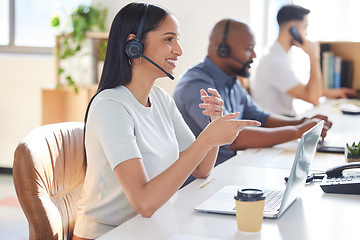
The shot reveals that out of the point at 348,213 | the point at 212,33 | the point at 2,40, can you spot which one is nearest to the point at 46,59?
the point at 2,40

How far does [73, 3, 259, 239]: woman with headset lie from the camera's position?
1.32 meters

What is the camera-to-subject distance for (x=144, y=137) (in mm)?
1488

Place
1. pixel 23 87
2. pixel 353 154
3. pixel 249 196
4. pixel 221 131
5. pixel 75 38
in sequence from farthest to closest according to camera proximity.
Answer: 1. pixel 23 87
2. pixel 75 38
3. pixel 353 154
4. pixel 221 131
5. pixel 249 196

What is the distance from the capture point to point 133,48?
1.45 meters

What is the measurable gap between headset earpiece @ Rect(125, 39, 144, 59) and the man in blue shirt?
2.39ft

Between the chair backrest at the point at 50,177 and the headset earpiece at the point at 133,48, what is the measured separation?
0.93ft

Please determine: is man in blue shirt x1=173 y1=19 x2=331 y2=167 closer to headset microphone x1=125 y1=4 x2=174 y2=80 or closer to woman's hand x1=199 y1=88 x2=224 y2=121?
woman's hand x1=199 y1=88 x2=224 y2=121

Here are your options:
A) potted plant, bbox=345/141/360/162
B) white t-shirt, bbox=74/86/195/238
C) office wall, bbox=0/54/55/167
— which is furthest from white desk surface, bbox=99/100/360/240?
office wall, bbox=0/54/55/167

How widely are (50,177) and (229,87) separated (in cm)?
115

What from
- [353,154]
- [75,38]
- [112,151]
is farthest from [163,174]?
[75,38]

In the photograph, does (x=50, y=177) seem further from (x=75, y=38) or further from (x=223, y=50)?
(x=75, y=38)

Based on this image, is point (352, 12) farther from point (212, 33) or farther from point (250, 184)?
point (250, 184)

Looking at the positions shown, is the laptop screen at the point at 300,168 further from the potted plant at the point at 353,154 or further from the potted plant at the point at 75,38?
the potted plant at the point at 75,38

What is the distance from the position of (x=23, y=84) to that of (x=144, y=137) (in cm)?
304
